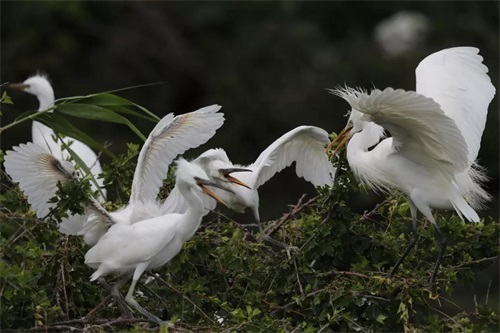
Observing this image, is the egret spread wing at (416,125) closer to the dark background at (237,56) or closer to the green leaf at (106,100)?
the green leaf at (106,100)

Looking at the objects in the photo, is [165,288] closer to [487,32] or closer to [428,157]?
[428,157]

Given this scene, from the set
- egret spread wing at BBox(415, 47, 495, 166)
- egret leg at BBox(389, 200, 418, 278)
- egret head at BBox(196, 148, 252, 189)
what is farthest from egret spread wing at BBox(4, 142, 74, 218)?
egret spread wing at BBox(415, 47, 495, 166)

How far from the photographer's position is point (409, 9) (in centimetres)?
1405

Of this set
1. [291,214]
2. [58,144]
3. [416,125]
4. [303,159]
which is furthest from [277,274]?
[58,144]

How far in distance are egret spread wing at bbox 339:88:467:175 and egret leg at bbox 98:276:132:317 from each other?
98 centimetres

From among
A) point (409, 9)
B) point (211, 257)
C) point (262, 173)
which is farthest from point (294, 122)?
point (211, 257)

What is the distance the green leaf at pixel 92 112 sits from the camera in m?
4.63

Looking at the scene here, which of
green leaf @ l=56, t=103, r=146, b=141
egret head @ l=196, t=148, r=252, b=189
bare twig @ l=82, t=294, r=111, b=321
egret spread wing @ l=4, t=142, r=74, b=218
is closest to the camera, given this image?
bare twig @ l=82, t=294, r=111, b=321

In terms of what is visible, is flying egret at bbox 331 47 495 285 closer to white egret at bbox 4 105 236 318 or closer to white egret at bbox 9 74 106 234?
white egret at bbox 4 105 236 318

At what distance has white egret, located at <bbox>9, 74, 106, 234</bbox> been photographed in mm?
4562

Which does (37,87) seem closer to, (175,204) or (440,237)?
(175,204)

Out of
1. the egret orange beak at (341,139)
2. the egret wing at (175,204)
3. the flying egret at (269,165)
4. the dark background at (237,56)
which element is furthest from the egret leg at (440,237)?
the dark background at (237,56)

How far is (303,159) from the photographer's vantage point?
18.4 feet

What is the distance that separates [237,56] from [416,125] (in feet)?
27.9
